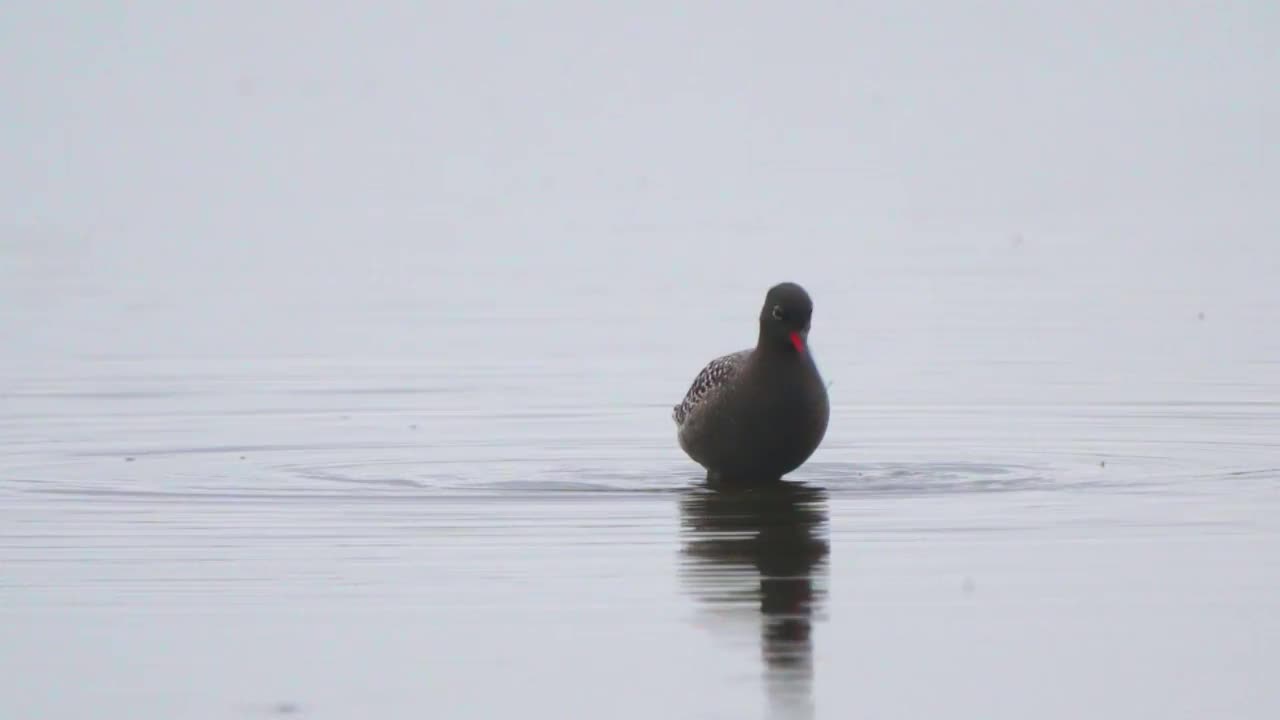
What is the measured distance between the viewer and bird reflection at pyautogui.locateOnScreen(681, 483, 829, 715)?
1097 cm

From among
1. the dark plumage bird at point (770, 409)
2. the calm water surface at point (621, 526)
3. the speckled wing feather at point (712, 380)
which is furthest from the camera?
the speckled wing feather at point (712, 380)

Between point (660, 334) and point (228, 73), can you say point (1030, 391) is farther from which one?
point (228, 73)

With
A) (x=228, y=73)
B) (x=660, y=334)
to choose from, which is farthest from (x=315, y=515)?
(x=228, y=73)

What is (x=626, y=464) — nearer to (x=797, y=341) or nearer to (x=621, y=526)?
(x=797, y=341)

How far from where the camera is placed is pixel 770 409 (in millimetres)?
16219

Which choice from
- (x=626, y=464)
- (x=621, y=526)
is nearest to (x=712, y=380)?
(x=626, y=464)

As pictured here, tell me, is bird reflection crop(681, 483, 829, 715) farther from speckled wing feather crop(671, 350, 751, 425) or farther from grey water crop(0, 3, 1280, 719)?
speckled wing feather crop(671, 350, 751, 425)

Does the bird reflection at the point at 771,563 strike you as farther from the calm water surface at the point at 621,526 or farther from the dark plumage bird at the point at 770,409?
the dark plumage bird at the point at 770,409

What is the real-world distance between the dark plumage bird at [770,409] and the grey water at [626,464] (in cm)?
33

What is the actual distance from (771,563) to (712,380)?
3723 millimetres

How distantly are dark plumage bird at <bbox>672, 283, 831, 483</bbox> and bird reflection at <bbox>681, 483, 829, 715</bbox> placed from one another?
0.62 ft

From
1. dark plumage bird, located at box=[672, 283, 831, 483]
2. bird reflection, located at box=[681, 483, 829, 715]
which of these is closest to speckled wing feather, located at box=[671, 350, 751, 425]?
dark plumage bird, located at box=[672, 283, 831, 483]

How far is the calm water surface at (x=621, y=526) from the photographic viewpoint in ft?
35.4

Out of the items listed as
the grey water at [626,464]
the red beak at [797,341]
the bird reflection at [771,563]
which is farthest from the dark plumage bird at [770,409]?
the grey water at [626,464]
